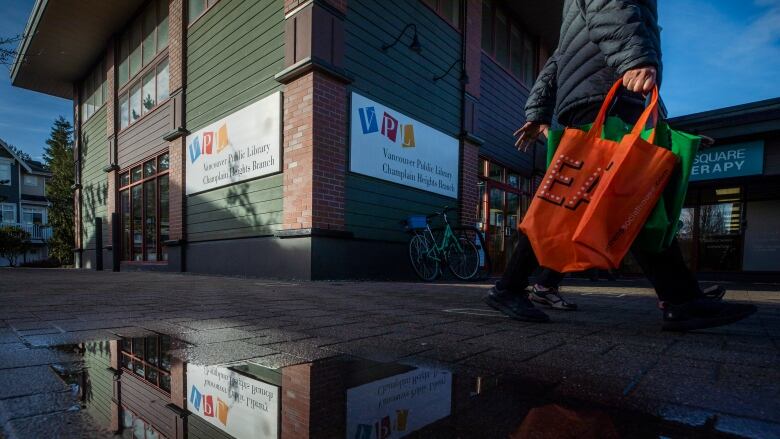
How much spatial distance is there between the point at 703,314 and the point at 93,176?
1719cm

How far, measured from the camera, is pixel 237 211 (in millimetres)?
6980

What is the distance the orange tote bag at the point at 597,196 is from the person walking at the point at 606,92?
0.15 metres

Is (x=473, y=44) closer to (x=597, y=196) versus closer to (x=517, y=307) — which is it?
(x=517, y=307)

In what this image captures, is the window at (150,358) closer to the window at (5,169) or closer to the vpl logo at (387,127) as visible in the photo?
the vpl logo at (387,127)

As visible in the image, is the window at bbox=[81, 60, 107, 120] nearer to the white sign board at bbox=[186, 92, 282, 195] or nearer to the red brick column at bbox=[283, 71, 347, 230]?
the white sign board at bbox=[186, 92, 282, 195]

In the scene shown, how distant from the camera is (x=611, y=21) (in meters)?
1.82

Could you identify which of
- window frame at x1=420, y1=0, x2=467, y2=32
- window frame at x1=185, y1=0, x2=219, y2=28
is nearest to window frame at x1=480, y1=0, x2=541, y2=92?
window frame at x1=420, y1=0, x2=467, y2=32

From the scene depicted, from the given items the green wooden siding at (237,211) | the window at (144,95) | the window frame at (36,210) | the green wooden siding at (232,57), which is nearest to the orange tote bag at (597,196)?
the green wooden siding at (237,211)

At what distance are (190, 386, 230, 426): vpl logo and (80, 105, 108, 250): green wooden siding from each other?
1454 cm

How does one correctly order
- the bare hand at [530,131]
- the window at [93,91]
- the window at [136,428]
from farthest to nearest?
the window at [93,91] → the bare hand at [530,131] → the window at [136,428]

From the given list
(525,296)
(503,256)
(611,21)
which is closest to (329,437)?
(525,296)

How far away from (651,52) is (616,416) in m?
1.55

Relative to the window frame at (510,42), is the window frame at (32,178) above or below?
below

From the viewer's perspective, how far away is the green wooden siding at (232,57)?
6.45 m
